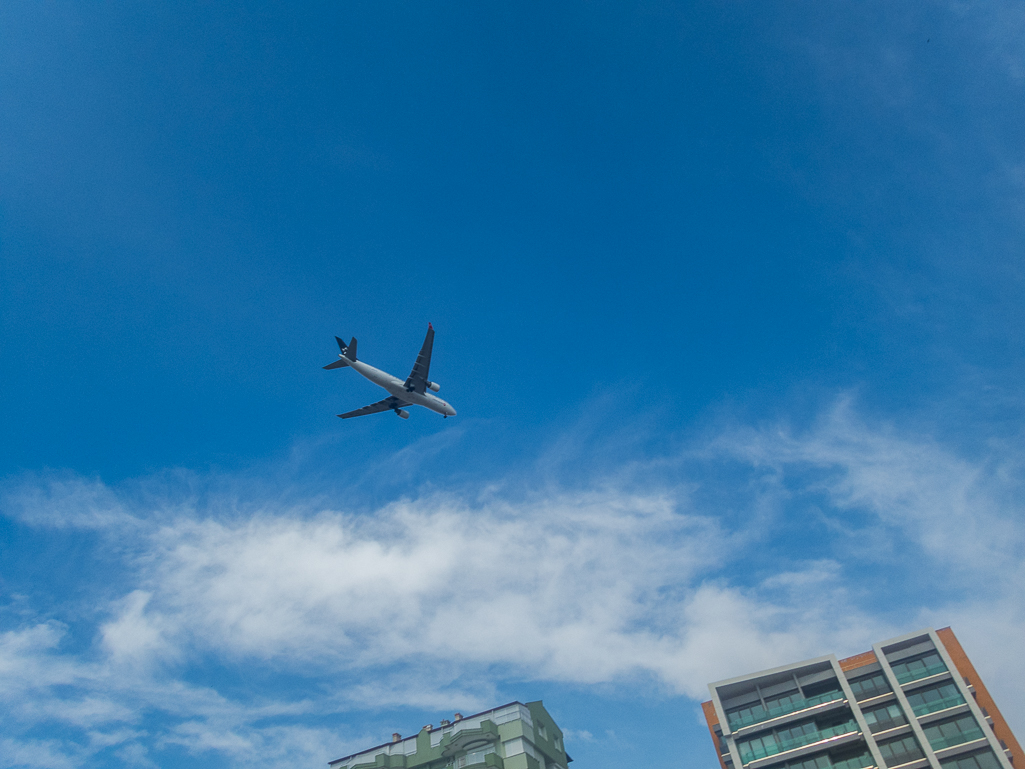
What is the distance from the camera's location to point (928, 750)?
46.3 metres

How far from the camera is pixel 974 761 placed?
45.4m

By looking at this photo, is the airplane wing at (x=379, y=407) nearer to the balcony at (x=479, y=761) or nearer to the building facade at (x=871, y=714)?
the balcony at (x=479, y=761)

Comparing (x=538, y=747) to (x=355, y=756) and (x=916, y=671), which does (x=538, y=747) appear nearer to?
(x=355, y=756)

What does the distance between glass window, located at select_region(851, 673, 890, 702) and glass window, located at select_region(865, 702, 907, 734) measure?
111 cm

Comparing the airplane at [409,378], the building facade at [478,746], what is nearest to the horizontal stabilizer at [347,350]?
the airplane at [409,378]

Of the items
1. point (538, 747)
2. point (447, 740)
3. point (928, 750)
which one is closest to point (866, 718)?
point (928, 750)

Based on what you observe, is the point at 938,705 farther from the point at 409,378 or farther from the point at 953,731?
the point at 409,378

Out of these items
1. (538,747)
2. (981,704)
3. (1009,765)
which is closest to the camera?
(1009,765)

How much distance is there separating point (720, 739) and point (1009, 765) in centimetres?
1952

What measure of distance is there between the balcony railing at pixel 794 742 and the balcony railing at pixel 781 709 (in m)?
1.78

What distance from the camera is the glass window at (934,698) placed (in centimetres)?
4797

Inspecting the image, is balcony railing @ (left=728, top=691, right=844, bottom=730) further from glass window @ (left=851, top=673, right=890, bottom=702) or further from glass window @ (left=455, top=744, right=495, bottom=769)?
glass window @ (left=455, top=744, right=495, bottom=769)

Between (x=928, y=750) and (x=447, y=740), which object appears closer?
(x=928, y=750)

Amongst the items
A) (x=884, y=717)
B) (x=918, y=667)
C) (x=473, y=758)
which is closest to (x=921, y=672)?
(x=918, y=667)
